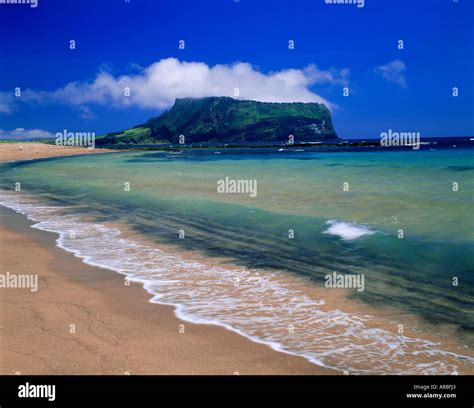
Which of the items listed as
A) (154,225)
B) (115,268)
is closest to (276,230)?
(154,225)

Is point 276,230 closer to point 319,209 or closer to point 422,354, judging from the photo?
point 319,209

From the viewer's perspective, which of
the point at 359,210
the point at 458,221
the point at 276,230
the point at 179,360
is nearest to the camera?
the point at 179,360

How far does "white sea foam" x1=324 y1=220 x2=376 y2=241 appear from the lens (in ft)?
48.3

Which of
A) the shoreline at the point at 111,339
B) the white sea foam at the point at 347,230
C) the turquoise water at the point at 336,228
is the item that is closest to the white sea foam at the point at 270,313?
the shoreline at the point at 111,339

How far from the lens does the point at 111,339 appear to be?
660 cm

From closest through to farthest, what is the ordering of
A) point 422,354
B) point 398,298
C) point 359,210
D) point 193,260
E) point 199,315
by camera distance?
1. point 422,354
2. point 199,315
3. point 398,298
4. point 193,260
5. point 359,210

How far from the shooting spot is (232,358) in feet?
19.9

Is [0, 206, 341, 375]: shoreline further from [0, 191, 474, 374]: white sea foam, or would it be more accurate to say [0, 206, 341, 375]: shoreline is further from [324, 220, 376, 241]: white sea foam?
[324, 220, 376, 241]: white sea foam

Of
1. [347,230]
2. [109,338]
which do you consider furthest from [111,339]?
[347,230]

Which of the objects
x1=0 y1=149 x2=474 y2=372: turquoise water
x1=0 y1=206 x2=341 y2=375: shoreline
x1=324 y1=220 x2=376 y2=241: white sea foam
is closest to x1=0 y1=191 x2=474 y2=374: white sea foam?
x1=0 y1=206 x2=341 y2=375: shoreline

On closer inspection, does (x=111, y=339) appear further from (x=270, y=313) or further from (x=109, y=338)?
(x=270, y=313)

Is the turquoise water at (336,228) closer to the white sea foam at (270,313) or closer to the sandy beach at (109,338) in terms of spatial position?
the white sea foam at (270,313)

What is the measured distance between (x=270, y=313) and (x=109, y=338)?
2.74 metres

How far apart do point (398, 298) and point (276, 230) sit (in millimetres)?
7378
